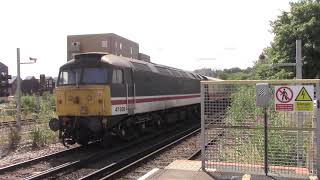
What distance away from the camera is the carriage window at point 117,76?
16641mm

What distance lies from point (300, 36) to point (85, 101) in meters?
14.7

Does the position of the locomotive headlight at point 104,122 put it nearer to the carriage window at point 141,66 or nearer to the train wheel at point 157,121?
the carriage window at point 141,66

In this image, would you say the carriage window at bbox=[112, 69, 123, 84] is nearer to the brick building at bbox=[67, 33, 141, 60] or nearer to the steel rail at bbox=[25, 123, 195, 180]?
the steel rail at bbox=[25, 123, 195, 180]

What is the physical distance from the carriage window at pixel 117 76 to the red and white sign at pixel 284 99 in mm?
8436

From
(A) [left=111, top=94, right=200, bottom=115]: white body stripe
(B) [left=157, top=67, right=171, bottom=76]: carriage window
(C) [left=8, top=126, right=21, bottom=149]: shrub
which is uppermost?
(B) [left=157, top=67, right=171, bottom=76]: carriage window

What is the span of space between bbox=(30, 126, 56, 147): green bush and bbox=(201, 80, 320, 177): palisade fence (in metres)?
9.25

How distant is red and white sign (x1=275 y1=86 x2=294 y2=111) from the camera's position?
29.2 ft

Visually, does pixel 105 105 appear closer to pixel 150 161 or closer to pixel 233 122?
pixel 150 161

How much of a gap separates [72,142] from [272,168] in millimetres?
8755

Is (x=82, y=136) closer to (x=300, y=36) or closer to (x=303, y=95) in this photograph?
(x=303, y=95)

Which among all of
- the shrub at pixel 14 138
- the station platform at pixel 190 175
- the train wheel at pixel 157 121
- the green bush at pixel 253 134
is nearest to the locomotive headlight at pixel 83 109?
the shrub at pixel 14 138

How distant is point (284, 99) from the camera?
29.2ft

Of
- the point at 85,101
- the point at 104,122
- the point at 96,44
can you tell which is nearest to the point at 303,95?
the point at 104,122

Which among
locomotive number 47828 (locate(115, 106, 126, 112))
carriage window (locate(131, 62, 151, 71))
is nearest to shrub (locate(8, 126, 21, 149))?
locomotive number 47828 (locate(115, 106, 126, 112))
